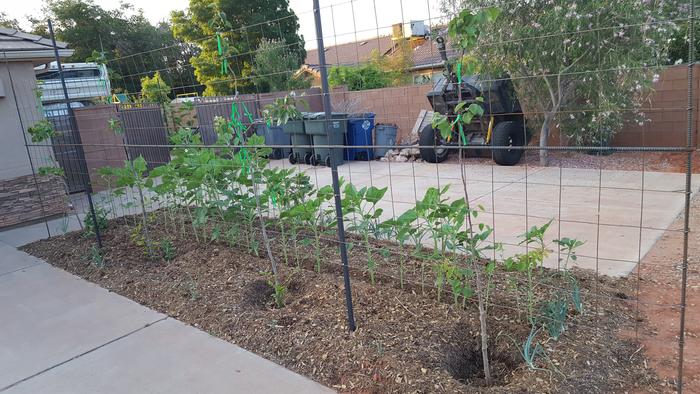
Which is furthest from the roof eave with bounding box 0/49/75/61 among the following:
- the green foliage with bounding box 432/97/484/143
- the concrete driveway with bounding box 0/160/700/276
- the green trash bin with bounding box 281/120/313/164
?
the green foliage with bounding box 432/97/484/143

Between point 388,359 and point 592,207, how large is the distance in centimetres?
409

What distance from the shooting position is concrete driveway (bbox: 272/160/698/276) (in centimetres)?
407

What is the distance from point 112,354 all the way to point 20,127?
18.9ft

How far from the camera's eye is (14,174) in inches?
281

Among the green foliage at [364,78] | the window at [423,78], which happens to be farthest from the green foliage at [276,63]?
the window at [423,78]

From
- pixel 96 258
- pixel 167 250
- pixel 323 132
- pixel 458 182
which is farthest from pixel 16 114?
pixel 458 182

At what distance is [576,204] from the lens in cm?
581

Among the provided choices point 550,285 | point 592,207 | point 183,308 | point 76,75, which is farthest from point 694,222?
point 76,75

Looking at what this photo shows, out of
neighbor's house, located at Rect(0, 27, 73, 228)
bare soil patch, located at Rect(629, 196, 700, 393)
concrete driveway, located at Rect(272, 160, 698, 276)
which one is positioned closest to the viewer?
bare soil patch, located at Rect(629, 196, 700, 393)

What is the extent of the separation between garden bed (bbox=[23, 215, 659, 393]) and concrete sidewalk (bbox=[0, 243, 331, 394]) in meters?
0.12

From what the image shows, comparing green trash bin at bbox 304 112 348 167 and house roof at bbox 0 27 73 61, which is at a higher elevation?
house roof at bbox 0 27 73 61

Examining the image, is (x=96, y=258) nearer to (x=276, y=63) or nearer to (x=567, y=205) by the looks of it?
(x=567, y=205)

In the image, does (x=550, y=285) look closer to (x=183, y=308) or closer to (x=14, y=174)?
(x=183, y=308)

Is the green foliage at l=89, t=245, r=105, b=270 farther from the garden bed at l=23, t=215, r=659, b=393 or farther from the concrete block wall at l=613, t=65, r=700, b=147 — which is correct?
the concrete block wall at l=613, t=65, r=700, b=147
